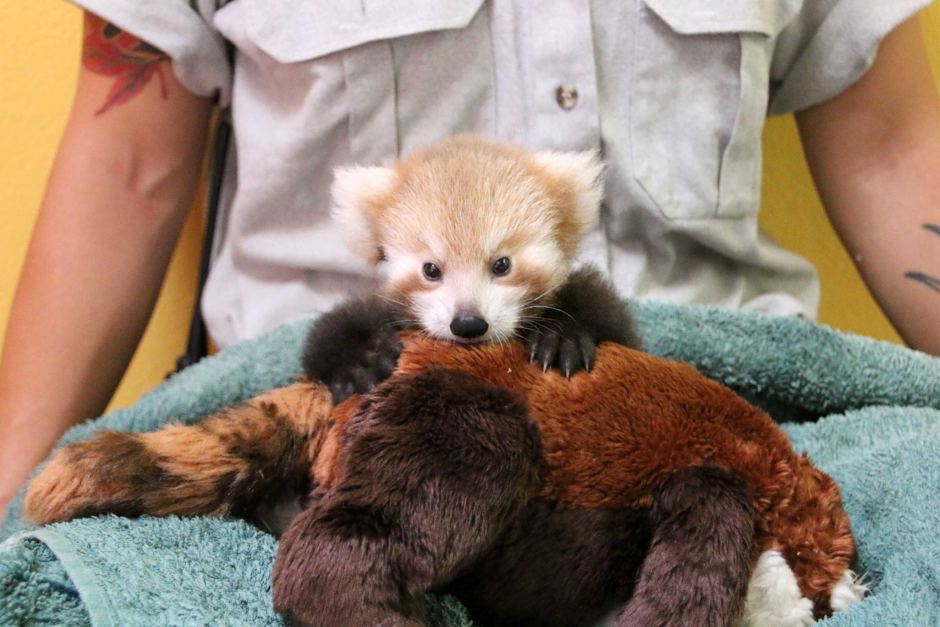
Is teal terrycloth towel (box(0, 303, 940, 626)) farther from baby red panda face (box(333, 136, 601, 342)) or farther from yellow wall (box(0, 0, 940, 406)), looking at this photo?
yellow wall (box(0, 0, 940, 406))

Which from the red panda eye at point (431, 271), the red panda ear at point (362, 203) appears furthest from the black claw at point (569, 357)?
the red panda ear at point (362, 203)

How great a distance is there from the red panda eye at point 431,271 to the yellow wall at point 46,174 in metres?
1.10

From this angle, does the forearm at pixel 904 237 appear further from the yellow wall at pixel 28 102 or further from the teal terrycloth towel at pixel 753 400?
the yellow wall at pixel 28 102

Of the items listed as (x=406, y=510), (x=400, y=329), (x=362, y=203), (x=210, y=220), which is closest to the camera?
(x=406, y=510)

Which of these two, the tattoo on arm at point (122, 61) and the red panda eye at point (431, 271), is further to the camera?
the tattoo on arm at point (122, 61)

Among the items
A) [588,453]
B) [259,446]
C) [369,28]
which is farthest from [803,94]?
[259,446]

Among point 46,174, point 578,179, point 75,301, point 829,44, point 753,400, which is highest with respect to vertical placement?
point 829,44

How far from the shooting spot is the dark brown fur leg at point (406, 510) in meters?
0.61

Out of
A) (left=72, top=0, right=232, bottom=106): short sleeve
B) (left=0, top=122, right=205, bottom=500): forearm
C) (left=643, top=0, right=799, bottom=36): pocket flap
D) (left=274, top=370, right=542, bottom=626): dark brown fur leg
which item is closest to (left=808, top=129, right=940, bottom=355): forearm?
(left=643, top=0, right=799, bottom=36): pocket flap

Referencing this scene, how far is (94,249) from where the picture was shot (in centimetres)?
139

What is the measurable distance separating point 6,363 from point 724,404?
3.90 ft

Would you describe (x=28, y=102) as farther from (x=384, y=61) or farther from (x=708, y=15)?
(x=708, y=15)

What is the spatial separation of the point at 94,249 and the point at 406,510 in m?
1.00

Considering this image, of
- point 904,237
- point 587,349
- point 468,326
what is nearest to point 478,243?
point 468,326
